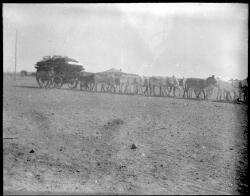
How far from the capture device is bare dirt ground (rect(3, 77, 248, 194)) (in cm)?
390

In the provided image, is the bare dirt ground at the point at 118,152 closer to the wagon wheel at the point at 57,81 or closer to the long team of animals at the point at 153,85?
the long team of animals at the point at 153,85

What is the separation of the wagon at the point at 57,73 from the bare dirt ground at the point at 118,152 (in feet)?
12.9

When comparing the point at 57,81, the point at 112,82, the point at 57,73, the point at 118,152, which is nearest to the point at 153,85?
the point at 112,82

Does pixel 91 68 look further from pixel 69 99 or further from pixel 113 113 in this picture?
pixel 69 99

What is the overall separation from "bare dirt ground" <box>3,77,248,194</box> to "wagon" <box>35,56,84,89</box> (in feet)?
12.9

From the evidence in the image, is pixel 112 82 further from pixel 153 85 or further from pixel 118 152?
pixel 118 152

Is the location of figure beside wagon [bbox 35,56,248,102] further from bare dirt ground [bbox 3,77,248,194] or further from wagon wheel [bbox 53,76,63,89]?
bare dirt ground [bbox 3,77,248,194]

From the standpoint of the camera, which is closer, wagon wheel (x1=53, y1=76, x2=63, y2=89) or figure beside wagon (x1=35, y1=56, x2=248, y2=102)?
figure beside wagon (x1=35, y1=56, x2=248, y2=102)

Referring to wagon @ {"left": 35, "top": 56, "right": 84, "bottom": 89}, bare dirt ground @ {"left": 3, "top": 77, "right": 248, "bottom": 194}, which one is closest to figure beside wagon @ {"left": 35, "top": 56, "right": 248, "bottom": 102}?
wagon @ {"left": 35, "top": 56, "right": 84, "bottom": 89}

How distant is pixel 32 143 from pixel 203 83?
19.6 feet

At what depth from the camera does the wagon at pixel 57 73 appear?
10.3 metres

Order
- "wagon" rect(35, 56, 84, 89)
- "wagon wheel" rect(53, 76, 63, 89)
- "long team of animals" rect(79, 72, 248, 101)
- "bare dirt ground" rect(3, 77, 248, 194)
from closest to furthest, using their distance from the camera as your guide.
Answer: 1. "bare dirt ground" rect(3, 77, 248, 194)
2. "long team of animals" rect(79, 72, 248, 101)
3. "wagon" rect(35, 56, 84, 89)
4. "wagon wheel" rect(53, 76, 63, 89)

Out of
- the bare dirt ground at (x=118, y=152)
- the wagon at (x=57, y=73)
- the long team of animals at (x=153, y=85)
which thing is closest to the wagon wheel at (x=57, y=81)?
the wagon at (x=57, y=73)

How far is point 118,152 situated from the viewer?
464cm
